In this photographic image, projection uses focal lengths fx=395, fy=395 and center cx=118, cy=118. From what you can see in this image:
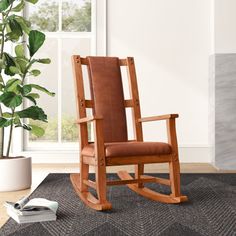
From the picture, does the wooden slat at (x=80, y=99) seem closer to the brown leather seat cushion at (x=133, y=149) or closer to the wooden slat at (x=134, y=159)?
the brown leather seat cushion at (x=133, y=149)

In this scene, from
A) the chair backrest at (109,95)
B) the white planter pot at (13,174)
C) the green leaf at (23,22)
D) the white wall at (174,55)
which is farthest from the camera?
the white wall at (174,55)

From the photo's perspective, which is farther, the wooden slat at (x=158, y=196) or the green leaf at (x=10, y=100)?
the green leaf at (x=10, y=100)

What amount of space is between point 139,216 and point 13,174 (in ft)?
3.87

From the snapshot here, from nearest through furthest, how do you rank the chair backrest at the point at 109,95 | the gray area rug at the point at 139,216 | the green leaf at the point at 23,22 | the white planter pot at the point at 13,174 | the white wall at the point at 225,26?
1. the gray area rug at the point at 139,216
2. the chair backrest at the point at 109,95
3. the white planter pot at the point at 13,174
4. the green leaf at the point at 23,22
5. the white wall at the point at 225,26

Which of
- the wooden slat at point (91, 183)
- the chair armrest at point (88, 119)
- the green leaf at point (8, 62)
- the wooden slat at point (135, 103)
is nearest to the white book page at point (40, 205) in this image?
the wooden slat at point (91, 183)

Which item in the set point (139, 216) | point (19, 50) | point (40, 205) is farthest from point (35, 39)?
point (139, 216)

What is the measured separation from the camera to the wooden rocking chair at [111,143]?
7.59 ft

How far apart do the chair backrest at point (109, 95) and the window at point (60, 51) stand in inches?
65.4

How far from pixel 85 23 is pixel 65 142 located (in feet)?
4.59

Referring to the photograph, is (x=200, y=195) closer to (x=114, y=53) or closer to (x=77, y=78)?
(x=77, y=78)

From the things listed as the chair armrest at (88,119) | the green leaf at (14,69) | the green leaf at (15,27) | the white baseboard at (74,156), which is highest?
the green leaf at (15,27)

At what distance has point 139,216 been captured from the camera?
2.16 m

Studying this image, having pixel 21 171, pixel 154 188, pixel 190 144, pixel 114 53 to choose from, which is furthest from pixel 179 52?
pixel 21 171

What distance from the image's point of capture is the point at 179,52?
443 cm
